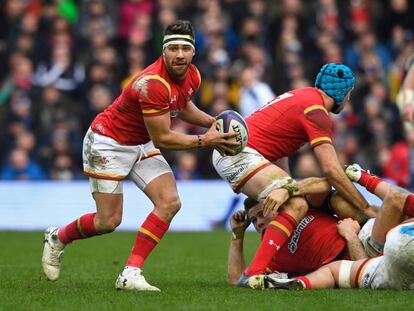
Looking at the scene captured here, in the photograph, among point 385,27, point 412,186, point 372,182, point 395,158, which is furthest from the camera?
point 385,27

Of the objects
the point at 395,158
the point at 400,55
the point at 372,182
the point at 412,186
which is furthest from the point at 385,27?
the point at 372,182

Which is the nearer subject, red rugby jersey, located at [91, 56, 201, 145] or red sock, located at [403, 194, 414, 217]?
red sock, located at [403, 194, 414, 217]

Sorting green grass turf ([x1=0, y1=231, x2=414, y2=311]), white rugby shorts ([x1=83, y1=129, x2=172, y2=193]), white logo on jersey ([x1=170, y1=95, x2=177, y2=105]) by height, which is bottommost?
green grass turf ([x1=0, y1=231, x2=414, y2=311])

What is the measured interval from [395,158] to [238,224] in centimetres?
738

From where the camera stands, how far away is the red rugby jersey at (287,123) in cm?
885

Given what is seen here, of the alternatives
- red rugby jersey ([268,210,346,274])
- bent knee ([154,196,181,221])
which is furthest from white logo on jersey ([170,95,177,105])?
red rugby jersey ([268,210,346,274])

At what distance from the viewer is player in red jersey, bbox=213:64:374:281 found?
336 inches

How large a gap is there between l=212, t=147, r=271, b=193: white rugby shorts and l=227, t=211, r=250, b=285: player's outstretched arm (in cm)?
33

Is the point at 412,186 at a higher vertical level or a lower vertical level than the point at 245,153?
lower

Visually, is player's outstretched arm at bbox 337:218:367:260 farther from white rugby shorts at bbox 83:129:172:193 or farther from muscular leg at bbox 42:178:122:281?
muscular leg at bbox 42:178:122:281

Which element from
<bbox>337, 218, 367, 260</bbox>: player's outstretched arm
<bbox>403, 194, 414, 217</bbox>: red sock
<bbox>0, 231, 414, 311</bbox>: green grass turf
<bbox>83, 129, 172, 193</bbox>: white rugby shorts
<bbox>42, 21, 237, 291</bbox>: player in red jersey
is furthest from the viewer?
<bbox>83, 129, 172, 193</bbox>: white rugby shorts

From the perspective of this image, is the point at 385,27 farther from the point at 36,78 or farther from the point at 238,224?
the point at 238,224

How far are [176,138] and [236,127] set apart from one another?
0.50m

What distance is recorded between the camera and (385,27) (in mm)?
18750
